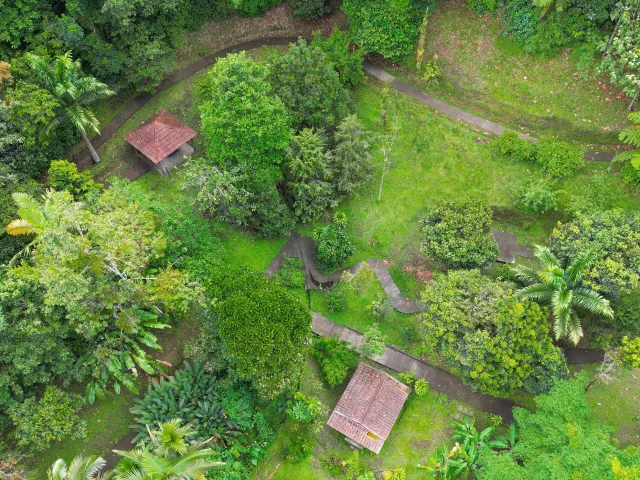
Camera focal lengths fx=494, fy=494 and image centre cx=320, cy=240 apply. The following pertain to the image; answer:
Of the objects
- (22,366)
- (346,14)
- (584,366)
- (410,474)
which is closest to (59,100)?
(22,366)

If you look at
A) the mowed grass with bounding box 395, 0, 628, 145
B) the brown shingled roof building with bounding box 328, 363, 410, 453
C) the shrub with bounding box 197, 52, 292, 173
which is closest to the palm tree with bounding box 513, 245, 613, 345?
the brown shingled roof building with bounding box 328, 363, 410, 453

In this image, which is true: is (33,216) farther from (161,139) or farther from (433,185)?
(433,185)

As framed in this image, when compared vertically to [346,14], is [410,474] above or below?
below

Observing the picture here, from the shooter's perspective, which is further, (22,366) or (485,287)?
(485,287)

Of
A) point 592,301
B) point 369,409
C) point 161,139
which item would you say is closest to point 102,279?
point 161,139

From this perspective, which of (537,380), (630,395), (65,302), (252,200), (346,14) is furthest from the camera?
(346,14)

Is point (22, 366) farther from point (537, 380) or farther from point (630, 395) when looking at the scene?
point (630, 395)

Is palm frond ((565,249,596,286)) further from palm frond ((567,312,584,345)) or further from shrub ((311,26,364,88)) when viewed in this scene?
shrub ((311,26,364,88))
